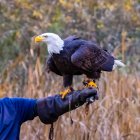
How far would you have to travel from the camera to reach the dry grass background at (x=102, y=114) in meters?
4.06

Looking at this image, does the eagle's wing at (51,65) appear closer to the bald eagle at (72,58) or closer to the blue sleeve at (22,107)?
the bald eagle at (72,58)

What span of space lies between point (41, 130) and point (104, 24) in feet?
14.4

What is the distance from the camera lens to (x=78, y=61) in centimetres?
325

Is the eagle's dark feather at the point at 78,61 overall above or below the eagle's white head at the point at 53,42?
below

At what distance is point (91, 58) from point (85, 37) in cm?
440

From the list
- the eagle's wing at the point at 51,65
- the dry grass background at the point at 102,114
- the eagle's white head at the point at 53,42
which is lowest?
the dry grass background at the point at 102,114

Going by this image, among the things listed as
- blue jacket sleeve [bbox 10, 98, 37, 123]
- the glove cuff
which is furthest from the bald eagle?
blue jacket sleeve [bbox 10, 98, 37, 123]

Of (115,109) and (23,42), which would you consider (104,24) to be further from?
(115,109)

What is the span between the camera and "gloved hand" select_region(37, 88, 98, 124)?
10.7 feet

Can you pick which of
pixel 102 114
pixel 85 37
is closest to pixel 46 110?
pixel 102 114

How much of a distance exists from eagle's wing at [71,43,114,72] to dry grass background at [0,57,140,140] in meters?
0.67

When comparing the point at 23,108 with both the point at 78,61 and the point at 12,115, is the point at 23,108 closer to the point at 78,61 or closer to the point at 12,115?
the point at 12,115

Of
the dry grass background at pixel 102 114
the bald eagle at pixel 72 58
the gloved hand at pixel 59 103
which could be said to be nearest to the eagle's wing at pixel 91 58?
the bald eagle at pixel 72 58

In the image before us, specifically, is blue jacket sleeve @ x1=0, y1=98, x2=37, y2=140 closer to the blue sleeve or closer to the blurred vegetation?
the blue sleeve
